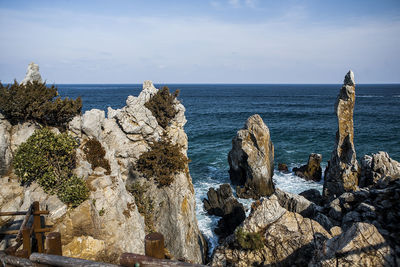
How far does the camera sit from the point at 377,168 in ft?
83.5

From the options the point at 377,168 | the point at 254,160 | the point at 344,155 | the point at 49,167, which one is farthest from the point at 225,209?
the point at 49,167

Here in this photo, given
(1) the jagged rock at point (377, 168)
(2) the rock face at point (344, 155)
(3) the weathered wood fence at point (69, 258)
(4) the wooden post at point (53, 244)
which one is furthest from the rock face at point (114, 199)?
(1) the jagged rock at point (377, 168)

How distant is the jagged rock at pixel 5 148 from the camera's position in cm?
1443

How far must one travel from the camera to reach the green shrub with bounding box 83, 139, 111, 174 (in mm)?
16422

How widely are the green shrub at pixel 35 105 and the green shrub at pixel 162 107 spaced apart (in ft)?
24.0

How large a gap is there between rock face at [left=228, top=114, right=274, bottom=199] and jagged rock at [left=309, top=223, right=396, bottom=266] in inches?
874

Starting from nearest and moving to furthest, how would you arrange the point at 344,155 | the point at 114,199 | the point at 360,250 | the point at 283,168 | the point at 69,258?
the point at 69,258, the point at 360,250, the point at 114,199, the point at 344,155, the point at 283,168

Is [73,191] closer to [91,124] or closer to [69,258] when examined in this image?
[91,124]

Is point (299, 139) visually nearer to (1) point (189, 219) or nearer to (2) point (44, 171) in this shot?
(1) point (189, 219)

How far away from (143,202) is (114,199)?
14.8 ft

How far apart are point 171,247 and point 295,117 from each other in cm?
7474

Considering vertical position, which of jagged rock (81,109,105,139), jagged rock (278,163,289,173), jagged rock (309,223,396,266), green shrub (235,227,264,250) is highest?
jagged rock (81,109,105,139)

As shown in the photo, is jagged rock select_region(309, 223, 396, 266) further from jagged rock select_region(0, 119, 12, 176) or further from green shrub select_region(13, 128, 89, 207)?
jagged rock select_region(0, 119, 12, 176)

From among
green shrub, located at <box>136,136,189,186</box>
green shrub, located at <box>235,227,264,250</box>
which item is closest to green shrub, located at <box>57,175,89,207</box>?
green shrub, located at <box>136,136,189,186</box>
